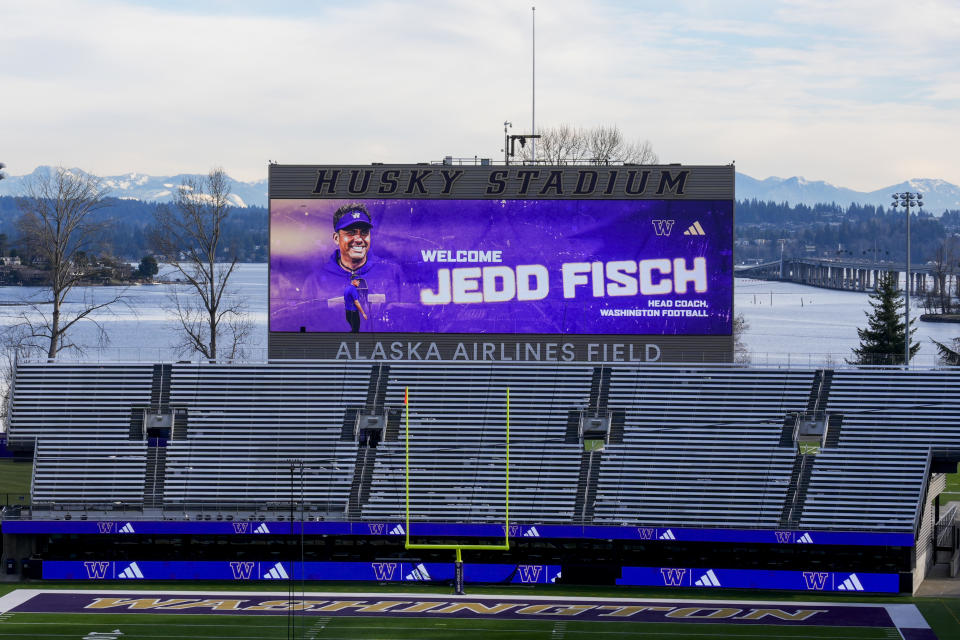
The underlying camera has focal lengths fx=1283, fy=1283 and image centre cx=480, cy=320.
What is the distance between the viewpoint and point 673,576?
27344mm

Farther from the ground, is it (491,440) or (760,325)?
(760,325)

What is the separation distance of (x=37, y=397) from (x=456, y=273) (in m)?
10.4

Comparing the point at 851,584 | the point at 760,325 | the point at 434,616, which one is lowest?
the point at 434,616

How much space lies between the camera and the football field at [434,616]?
2394 centimetres

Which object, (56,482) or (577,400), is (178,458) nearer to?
(56,482)

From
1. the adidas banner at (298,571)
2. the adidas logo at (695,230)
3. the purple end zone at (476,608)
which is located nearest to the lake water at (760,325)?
the adidas logo at (695,230)

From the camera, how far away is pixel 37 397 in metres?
30.5

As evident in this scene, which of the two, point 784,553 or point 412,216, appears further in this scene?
point 412,216

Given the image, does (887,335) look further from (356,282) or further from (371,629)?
(371,629)

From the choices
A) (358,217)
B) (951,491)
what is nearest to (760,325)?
(951,491)

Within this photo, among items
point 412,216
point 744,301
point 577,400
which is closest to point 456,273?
point 412,216

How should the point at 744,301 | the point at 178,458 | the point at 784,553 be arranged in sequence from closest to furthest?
1. the point at 784,553
2. the point at 178,458
3. the point at 744,301

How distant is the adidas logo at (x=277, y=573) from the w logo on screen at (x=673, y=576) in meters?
8.16

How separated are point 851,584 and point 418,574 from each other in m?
9.16
